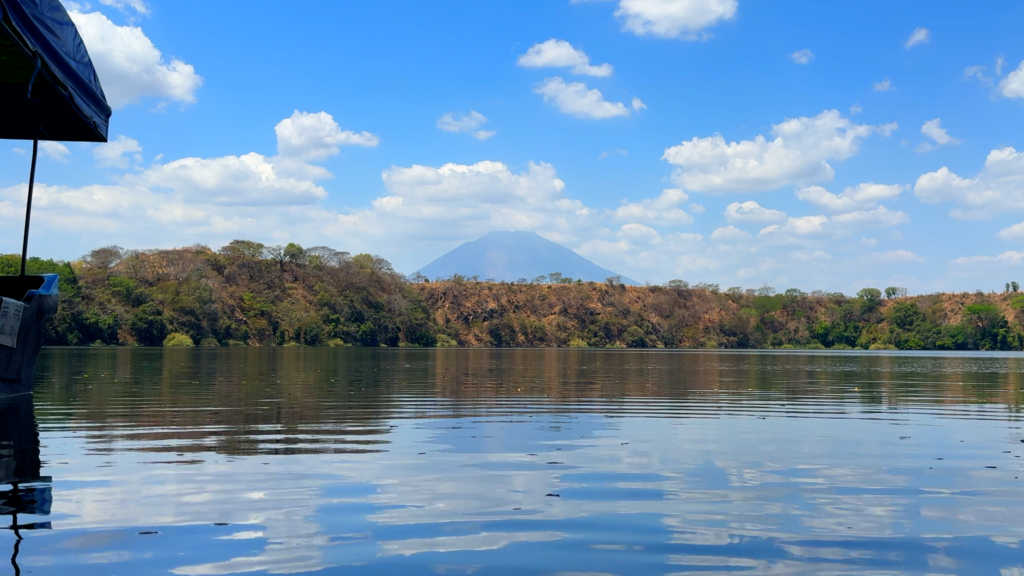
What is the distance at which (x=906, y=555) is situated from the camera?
624 cm

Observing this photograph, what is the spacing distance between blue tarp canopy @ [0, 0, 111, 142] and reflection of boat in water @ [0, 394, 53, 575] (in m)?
4.92

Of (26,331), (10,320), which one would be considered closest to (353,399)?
(26,331)

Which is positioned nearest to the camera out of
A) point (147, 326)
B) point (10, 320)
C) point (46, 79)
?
point (46, 79)

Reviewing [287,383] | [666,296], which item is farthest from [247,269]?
[287,383]

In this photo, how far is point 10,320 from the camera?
15.6 meters

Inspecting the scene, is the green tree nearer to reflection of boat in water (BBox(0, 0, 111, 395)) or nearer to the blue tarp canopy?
reflection of boat in water (BBox(0, 0, 111, 395))

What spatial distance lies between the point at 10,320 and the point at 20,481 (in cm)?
809

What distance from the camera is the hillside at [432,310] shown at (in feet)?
336

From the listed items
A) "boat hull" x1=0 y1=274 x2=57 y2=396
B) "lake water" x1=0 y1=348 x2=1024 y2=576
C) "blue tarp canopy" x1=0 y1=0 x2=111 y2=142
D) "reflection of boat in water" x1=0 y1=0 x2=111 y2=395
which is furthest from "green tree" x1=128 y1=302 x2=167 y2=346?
"blue tarp canopy" x1=0 y1=0 x2=111 y2=142

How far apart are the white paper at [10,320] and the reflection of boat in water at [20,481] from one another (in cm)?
177

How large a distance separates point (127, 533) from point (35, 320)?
479 inches

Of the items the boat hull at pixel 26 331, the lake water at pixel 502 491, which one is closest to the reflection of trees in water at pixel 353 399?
the lake water at pixel 502 491

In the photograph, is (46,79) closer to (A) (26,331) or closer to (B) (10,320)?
(B) (10,320)

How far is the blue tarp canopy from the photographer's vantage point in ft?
40.0
